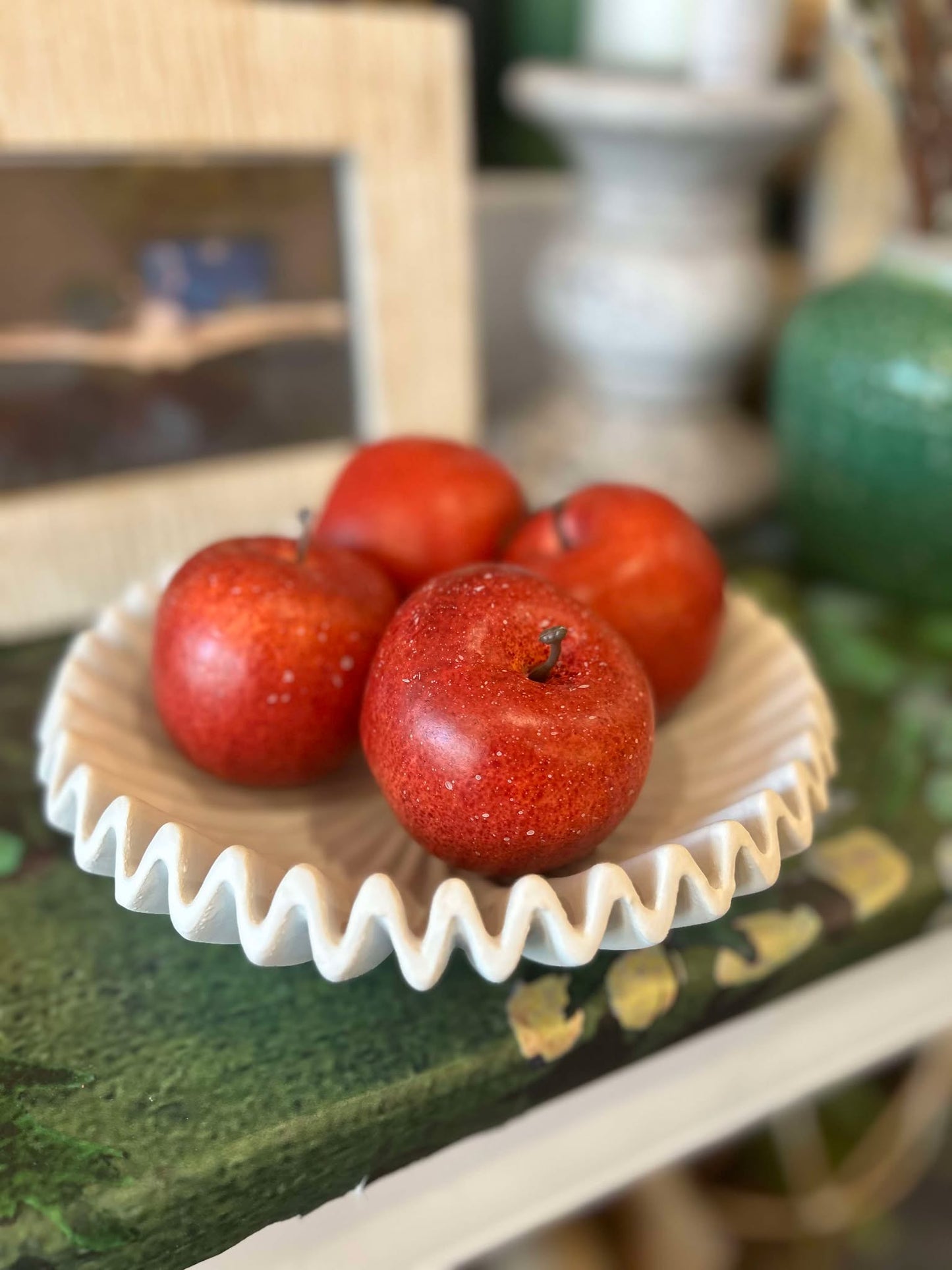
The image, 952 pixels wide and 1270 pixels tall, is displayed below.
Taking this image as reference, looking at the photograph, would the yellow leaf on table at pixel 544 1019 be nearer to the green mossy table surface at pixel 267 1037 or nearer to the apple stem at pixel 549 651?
the green mossy table surface at pixel 267 1037

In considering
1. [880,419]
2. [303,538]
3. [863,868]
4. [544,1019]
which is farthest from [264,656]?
[880,419]

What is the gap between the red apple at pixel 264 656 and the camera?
1.08ft

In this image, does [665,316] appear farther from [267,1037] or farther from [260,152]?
[267,1037]

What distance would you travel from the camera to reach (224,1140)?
0.28m

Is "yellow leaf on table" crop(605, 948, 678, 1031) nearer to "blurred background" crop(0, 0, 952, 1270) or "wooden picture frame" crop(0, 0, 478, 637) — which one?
"blurred background" crop(0, 0, 952, 1270)

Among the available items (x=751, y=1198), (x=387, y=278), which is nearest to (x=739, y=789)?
(x=387, y=278)

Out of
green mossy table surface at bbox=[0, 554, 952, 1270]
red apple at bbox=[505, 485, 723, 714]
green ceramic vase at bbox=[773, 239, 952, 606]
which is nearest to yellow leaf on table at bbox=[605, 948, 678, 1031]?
green mossy table surface at bbox=[0, 554, 952, 1270]

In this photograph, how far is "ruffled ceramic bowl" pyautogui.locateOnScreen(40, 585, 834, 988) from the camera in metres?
0.26

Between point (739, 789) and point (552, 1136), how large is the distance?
6.0 inches

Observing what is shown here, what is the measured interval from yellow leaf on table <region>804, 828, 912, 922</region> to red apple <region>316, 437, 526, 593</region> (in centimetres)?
19

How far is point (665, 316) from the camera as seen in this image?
2.08 feet

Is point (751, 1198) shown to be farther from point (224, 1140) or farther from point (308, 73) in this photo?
point (308, 73)

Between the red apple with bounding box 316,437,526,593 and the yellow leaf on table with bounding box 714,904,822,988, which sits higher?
the red apple with bounding box 316,437,526,593

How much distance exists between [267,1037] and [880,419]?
0.46 meters
